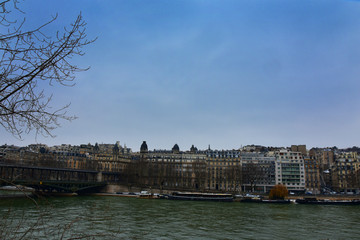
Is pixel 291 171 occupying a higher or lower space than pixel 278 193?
higher

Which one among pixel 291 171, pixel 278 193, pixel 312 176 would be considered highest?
pixel 291 171

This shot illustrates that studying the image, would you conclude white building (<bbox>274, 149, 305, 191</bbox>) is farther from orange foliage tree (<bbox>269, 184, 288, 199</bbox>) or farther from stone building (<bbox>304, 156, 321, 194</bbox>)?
orange foliage tree (<bbox>269, 184, 288, 199</bbox>)

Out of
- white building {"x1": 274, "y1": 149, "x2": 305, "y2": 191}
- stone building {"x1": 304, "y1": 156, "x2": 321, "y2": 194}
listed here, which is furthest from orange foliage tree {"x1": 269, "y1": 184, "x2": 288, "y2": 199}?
stone building {"x1": 304, "y1": 156, "x2": 321, "y2": 194}

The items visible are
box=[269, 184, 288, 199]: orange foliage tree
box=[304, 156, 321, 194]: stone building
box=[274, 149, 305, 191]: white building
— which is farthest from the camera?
box=[304, 156, 321, 194]: stone building

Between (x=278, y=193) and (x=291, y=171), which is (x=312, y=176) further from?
(x=278, y=193)

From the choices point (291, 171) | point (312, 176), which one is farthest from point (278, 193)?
point (312, 176)

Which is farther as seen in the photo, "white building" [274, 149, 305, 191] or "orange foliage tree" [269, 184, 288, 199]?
"white building" [274, 149, 305, 191]

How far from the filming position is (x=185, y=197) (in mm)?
57688

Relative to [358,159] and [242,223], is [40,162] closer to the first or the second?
[242,223]

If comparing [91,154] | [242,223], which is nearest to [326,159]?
[91,154]

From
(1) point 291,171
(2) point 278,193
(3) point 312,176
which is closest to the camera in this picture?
(2) point 278,193

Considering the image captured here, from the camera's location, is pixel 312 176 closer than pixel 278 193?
No

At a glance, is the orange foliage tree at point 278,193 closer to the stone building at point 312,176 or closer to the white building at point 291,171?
the white building at point 291,171

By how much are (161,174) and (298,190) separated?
3821 cm
